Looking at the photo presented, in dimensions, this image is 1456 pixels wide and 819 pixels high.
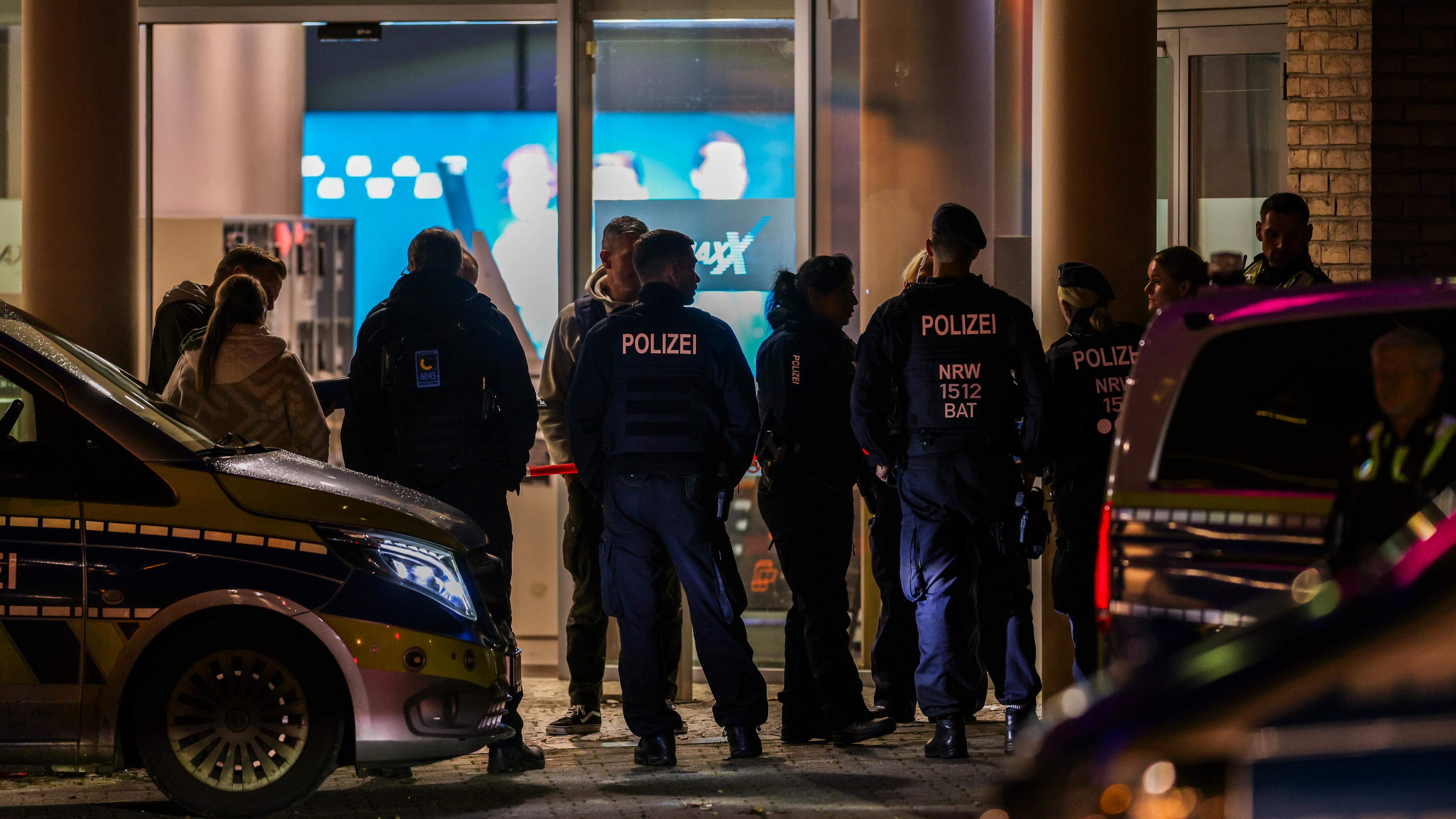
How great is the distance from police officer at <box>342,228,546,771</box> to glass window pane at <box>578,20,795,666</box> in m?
2.68

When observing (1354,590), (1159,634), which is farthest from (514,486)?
(1354,590)

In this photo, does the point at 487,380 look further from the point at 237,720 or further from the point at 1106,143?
the point at 1106,143

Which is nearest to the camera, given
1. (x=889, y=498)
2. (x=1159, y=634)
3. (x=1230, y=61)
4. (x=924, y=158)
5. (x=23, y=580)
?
(x=1159, y=634)

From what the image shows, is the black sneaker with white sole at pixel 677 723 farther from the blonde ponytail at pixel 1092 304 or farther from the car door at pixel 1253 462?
the car door at pixel 1253 462

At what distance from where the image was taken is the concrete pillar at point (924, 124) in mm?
8812

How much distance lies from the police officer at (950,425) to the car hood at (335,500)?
1.68 meters

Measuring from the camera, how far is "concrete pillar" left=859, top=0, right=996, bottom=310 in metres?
8.81

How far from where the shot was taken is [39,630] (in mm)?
5176

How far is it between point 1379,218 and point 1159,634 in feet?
19.5

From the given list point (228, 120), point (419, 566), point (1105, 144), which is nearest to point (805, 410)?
point (419, 566)

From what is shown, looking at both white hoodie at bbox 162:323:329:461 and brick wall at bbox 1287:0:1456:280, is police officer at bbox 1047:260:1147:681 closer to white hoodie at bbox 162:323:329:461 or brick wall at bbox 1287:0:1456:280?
white hoodie at bbox 162:323:329:461

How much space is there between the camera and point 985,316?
6.35 metres

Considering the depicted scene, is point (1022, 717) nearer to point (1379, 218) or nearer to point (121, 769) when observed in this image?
point (121, 769)

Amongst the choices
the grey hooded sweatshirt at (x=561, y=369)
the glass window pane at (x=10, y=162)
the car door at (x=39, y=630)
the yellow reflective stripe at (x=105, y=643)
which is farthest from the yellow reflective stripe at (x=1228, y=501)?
the glass window pane at (x=10, y=162)
